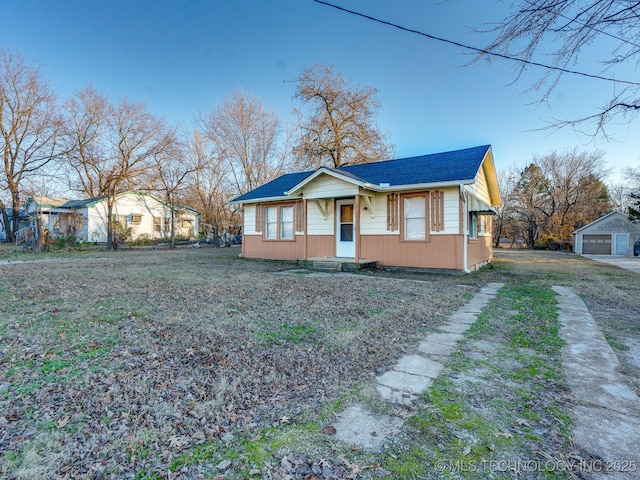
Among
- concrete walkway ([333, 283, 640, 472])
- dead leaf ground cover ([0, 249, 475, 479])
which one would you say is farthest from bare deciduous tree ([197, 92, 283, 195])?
concrete walkway ([333, 283, 640, 472])

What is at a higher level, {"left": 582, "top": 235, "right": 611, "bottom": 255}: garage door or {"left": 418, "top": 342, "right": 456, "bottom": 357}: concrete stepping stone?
{"left": 582, "top": 235, "right": 611, "bottom": 255}: garage door

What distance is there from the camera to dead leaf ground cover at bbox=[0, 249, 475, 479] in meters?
1.78

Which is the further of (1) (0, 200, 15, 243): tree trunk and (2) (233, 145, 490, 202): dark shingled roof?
(1) (0, 200, 15, 243): tree trunk

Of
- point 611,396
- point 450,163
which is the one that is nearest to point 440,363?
point 611,396

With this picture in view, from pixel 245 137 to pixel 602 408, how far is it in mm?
24146

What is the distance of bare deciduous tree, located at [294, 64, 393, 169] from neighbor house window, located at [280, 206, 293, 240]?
9.41m

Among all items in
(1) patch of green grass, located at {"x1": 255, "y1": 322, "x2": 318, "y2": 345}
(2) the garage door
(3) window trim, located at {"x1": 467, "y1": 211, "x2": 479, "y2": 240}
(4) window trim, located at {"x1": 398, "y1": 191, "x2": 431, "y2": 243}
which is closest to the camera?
(1) patch of green grass, located at {"x1": 255, "y1": 322, "x2": 318, "y2": 345}

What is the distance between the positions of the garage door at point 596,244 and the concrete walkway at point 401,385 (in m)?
24.8

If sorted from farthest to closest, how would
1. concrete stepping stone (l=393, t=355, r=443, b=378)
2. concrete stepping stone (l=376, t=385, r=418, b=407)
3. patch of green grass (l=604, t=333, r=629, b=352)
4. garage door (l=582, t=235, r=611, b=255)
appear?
garage door (l=582, t=235, r=611, b=255) < patch of green grass (l=604, t=333, r=629, b=352) < concrete stepping stone (l=393, t=355, r=443, b=378) < concrete stepping stone (l=376, t=385, r=418, b=407)

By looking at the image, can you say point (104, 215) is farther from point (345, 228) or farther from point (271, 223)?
point (345, 228)

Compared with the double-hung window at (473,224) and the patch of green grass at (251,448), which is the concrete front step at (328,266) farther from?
the patch of green grass at (251,448)

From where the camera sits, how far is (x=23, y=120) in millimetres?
21094

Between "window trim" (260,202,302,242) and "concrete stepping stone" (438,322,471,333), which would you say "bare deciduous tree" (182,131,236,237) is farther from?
"concrete stepping stone" (438,322,471,333)

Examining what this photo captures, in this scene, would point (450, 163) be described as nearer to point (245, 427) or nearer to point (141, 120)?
point (245, 427)
